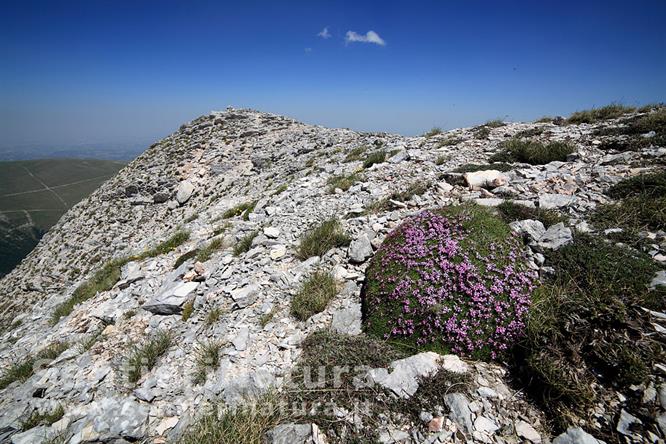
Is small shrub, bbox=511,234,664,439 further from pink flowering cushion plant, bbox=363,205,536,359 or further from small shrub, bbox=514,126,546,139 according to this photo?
small shrub, bbox=514,126,546,139

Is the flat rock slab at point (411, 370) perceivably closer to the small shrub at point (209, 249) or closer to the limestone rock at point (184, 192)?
the small shrub at point (209, 249)

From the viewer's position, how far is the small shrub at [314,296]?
5898 millimetres

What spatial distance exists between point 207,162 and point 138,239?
9.56 metres

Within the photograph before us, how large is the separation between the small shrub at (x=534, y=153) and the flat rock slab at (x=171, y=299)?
11356 mm

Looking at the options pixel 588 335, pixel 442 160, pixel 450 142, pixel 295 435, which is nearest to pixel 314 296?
pixel 295 435

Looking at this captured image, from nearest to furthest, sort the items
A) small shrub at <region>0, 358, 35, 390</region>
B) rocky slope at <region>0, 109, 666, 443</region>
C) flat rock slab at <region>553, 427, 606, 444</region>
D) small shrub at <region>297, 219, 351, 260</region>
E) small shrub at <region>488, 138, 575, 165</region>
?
flat rock slab at <region>553, 427, 606, 444</region>
rocky slope at <region>0, 109, 666, 443</region>
small shrub at <region>0, 358, 35, 390</region>
small shrub at <region>297, 219, 351, 260</region>
small shrub at <region>488, 138, 575, 165</region>

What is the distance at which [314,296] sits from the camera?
237 inches

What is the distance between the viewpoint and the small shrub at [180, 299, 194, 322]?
7140 mm

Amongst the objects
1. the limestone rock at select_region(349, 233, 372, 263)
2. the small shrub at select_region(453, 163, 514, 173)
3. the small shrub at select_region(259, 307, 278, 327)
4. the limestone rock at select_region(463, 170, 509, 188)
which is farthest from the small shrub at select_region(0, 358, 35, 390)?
the small shrub at select_region(453, 163, 514, 173)

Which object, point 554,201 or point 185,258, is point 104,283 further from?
point 554,201

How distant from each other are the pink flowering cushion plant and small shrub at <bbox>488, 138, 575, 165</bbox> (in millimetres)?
6344

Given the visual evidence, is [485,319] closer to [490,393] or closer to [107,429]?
[490,393]

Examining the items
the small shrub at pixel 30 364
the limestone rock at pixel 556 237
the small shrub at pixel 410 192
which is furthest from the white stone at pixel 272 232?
the limestone rock at pixel 556 237

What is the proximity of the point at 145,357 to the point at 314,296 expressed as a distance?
12.1 ft
